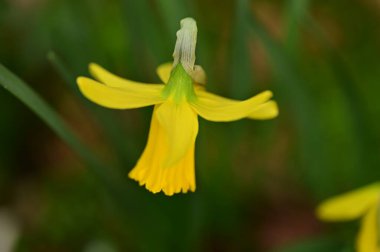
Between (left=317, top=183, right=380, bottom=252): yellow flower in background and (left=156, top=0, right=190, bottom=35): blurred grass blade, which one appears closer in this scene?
(left=317, top=183, right=380, bottom=252): yellow flower in background

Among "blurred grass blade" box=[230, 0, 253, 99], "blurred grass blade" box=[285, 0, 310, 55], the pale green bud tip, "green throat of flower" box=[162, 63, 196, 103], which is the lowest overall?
"green throat of flower" box=[162, 63, 196, 103]

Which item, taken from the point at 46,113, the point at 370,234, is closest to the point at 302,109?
the point at 370,234

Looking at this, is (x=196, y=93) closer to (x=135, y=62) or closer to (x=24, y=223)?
(x=135, y=62)

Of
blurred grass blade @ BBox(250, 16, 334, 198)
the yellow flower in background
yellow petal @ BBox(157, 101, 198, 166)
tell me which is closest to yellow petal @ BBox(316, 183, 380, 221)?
the yellow flower in background

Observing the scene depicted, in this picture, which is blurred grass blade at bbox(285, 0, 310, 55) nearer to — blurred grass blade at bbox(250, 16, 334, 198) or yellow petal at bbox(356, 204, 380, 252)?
blurred grass blade at bbox(250, 16, 334, 198)

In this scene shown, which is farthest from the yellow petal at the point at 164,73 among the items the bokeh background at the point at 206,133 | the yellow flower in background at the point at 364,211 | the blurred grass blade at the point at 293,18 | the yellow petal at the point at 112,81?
the yellow flower in background at the point at 364,211

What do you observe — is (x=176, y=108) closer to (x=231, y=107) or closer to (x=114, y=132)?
(x=231, y=107)

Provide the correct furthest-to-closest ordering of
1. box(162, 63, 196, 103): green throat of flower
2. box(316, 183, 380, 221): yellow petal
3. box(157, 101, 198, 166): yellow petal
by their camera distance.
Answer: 1. box(316, 183, 380, 221): yellow petal
2. box(162, 63, 196, 103): green throat of flower
3. box(157, 101, 198, 166): yellow petal
